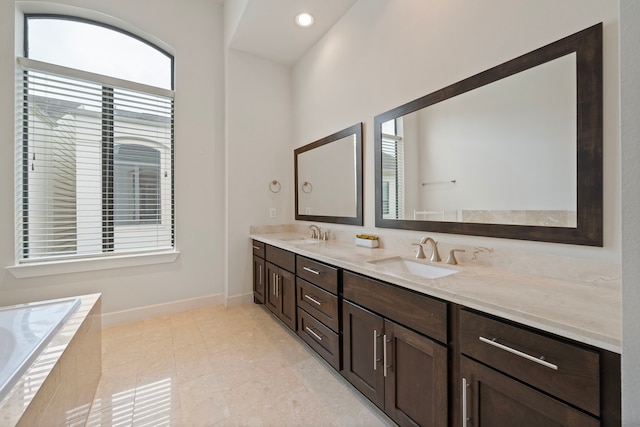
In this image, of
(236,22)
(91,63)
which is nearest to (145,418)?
(91,63)

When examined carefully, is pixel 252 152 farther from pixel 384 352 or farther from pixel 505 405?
pixel 505 405

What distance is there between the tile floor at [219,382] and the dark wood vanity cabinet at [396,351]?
0.21 m

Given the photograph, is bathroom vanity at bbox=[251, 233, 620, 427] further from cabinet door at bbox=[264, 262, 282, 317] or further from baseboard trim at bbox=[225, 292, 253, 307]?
baseboard trim at bbox=[225, 292, 253, 307]

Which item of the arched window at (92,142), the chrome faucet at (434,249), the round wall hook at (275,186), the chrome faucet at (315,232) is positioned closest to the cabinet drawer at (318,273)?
the chrome faucet at (434,249)

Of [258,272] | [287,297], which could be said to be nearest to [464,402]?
[287,297]

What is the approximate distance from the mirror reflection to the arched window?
2503 millimetres

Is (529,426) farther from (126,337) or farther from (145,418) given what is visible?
(126,337)

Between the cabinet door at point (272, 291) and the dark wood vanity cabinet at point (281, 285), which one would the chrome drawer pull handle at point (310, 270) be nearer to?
the dark wood vanity cabinet at point (281, 285)

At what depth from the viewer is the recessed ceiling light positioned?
2488 mm

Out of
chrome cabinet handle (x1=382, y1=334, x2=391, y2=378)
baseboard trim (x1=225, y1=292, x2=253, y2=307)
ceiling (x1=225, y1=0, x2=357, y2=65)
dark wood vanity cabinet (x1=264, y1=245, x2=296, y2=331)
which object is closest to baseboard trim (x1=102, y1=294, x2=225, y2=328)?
baseboard trim (x1=225, y1=292, x2=253, y2=307)

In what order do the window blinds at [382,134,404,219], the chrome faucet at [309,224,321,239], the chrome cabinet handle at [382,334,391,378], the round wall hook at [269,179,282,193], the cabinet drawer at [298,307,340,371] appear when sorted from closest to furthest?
the chrome cabinet handle at [382,334,391,378] → the cabinet drawer at [298,307,340,371] → the window blinds at [382,134,404,219] → the chrome faucet at [309,224,321,239] → the round wall hook at [269,179,282,193]

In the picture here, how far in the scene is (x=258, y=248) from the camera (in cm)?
295

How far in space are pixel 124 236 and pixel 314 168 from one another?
2072 mm

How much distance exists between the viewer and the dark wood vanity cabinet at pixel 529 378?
0.72 metres
